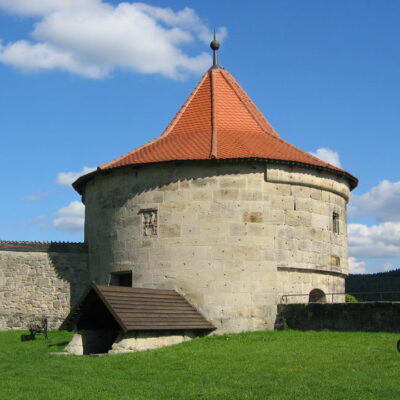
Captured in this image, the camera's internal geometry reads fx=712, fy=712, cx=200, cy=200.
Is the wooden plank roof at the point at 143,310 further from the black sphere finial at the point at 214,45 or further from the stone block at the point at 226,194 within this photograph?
the black sphere finial at the point at 214,45

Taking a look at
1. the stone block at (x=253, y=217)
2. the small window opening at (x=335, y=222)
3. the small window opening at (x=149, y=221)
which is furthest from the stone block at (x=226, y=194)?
the small window opening at (x=335, y=222)

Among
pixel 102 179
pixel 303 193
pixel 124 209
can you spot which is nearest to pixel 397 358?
pixel 303 193

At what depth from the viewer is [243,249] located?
21703 mm

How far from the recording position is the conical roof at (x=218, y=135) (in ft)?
74.3

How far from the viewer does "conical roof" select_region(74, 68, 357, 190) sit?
2264 centimetres

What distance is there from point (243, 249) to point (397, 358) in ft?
24.9

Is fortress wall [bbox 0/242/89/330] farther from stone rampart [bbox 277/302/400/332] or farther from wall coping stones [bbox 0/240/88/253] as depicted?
stone rampart [bbox 277/302/400/332]

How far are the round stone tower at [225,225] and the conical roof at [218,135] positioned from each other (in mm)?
77

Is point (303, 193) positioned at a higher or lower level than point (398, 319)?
higher

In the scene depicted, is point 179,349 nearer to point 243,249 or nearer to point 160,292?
point 160,292

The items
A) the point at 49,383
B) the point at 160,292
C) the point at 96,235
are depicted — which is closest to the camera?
the point at 49,383

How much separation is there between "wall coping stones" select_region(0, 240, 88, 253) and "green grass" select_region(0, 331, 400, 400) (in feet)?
17.4

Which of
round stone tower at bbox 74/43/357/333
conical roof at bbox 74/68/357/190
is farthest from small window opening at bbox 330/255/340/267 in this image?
conical roof at bbox 74/68/357/190

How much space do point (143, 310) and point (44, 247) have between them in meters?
7.18
